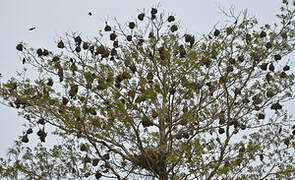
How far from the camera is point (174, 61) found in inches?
302

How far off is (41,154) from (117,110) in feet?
6.24

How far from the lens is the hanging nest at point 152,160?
725cm

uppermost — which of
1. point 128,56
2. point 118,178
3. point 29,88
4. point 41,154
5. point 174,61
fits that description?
point 128,56

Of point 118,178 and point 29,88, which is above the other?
point 29,88

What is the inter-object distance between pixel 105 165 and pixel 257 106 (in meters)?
2.85

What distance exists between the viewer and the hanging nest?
725 centimetres

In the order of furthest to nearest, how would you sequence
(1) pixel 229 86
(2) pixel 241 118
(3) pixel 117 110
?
1. (1) pixel 229 86
2. (2) pixel 241 118
3. (3) pixel 117 110

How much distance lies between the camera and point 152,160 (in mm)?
7207

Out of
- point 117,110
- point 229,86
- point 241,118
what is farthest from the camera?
point 229,86

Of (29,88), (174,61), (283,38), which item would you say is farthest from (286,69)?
(29,88)

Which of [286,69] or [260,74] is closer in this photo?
[286,69]

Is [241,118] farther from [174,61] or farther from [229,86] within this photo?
[174,61]

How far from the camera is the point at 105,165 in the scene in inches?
277

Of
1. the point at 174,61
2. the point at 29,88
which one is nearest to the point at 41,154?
the point at 29,88
